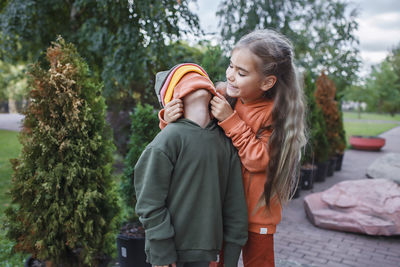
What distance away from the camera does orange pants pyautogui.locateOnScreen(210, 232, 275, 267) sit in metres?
1.91

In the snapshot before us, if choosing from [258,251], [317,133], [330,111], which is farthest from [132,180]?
[330,111]

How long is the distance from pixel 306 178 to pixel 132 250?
17.4 ft

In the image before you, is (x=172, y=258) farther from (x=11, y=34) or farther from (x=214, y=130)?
(x=11, y=34)

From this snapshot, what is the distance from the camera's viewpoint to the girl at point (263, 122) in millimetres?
1742

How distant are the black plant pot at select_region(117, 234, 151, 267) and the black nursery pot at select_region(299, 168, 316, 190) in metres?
5.07

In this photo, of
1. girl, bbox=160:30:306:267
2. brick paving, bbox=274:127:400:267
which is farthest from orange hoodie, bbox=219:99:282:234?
brick paving, bbox=274:127:400:267

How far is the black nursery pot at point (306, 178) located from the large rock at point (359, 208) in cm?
161

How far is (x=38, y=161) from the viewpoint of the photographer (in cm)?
290

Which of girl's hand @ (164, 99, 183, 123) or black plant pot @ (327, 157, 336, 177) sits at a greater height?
girl's hand @ (164, 99, 183, 123)

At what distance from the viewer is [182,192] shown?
1.62 metres

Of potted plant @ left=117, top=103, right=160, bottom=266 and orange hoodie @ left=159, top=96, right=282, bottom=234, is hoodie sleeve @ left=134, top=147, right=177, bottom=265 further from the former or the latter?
potted plant @ left=117, top=103, right=160, bottom=266

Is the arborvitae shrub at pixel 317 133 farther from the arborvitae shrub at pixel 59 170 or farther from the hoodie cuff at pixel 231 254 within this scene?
the hoodie cuff at pixel 231 254

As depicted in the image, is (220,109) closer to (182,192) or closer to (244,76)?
(244,76)

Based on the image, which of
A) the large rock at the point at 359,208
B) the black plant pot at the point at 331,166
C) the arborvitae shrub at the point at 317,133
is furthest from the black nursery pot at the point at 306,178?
the black plant pot at the point at 331,166
